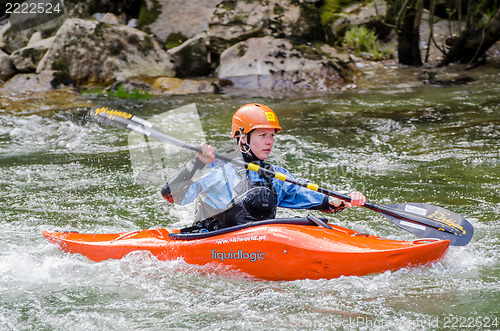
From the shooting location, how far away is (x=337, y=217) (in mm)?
4734

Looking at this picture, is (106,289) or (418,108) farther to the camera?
(418,108)

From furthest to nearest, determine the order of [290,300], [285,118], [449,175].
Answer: [285,118] → [449,175] → [290,300]

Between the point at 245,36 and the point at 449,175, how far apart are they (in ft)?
20.4

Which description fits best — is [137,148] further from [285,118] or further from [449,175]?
[449,175]

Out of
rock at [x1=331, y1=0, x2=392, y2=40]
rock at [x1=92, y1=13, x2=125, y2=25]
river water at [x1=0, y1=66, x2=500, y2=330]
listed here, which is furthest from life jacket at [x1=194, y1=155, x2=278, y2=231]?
rock at [x1=92, y1=13, x2=125, y2=25]

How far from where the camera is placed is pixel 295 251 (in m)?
3.30

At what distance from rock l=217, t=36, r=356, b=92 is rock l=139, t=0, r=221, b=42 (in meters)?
2.13

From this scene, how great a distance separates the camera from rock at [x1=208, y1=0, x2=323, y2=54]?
10.6m

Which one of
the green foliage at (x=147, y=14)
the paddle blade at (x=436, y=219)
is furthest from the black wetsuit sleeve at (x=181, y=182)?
the green foliage at (x=147, y=14)

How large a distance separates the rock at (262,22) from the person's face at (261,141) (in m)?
7.15

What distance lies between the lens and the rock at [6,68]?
1090 cm

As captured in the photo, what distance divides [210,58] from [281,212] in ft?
21.1

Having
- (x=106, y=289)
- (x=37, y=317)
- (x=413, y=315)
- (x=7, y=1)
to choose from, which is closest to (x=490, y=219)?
(x=413, y=315)

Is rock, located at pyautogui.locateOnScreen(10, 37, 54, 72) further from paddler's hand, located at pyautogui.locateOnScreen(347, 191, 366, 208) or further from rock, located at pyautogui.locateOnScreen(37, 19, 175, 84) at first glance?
paddler's hand, located at pyautogui.locateOnScreen(347, 191, 366, 208)
